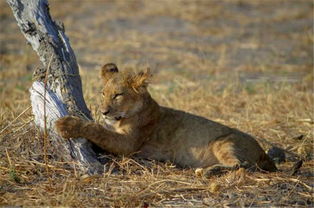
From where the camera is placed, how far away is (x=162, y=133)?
608 cm

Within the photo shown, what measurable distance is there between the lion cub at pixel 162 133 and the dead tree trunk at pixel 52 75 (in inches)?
13.3

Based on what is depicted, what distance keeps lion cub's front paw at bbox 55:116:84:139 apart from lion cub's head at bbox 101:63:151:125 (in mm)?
540

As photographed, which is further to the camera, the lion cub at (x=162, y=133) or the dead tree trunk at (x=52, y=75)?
the lion cub at (x=162, y=133)

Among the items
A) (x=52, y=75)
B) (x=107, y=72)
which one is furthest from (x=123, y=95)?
(x=52, y=75)

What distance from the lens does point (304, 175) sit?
6.05 meters

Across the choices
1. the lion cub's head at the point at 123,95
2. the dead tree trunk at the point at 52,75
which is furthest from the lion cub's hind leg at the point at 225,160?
the dead tree trunk at the point at 52,75

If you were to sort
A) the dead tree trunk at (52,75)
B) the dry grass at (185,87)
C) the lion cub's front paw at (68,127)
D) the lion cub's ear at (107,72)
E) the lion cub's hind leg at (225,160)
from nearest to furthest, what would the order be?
the dry grass at (185,87)
the lion cub's front paw at (68,127)
the dead tree trunk at (52,75)
the lion cub's hind leg at (225,160)
the lion cub's ear at (107,72)

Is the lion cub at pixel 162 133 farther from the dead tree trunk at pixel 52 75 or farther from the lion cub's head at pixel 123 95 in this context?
the dead tree trunk at pixel 52 75

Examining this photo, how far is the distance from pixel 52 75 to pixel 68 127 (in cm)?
64

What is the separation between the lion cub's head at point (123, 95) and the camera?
5773 millimetres

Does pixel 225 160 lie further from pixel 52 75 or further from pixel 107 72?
pixel 52 75

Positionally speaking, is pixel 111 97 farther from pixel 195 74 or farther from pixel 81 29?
pixel 81 29

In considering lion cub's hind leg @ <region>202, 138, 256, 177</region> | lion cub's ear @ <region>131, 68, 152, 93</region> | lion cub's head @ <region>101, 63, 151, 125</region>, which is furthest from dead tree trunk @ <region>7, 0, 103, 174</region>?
lion cub's hind leg @ <region>202, 138, 256, 177</region>

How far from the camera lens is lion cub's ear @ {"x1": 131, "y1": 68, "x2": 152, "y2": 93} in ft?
19.2
